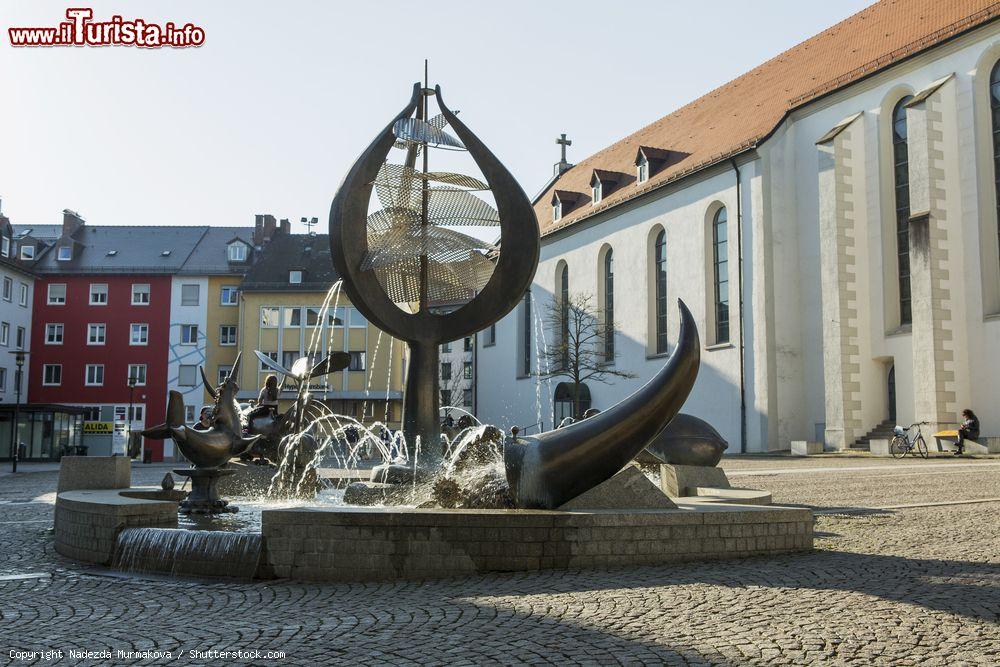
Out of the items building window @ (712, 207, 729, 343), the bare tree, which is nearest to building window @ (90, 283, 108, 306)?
the bare tree

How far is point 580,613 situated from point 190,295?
56165 mm

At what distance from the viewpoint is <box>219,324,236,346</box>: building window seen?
188 feet

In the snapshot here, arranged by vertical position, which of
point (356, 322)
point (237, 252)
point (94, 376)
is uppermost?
point (237, 252)

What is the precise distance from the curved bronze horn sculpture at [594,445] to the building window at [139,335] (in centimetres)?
5354

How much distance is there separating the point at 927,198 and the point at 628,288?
16.7 m

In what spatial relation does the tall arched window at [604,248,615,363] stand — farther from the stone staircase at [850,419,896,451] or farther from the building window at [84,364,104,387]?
the building window at [84,364,104,387]

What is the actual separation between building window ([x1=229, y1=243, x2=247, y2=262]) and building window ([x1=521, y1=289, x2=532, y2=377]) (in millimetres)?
18514

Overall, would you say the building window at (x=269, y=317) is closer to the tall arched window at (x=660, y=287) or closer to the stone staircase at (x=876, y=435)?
the tall arched window at (x=660, y=287)

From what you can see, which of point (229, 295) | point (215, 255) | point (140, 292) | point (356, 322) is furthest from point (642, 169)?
point (140, 292)

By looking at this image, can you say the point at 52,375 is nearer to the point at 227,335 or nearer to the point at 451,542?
the point at 227,335

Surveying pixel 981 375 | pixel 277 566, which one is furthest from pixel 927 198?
pixel 277 566

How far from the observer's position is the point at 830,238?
32.2 metres

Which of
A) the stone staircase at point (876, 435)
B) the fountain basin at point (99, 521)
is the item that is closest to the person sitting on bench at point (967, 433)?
the stone staircase at point (876, 435)

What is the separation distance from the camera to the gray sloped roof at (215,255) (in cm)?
5809
